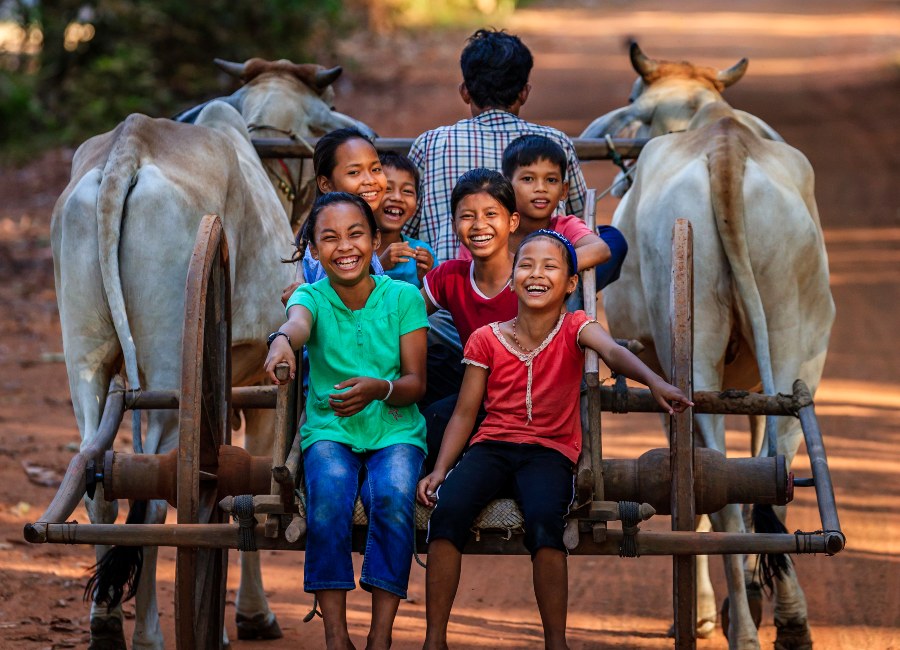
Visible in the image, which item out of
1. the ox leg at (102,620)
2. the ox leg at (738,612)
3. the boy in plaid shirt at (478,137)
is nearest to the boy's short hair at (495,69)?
the boy in plaid shirt at (478,137)

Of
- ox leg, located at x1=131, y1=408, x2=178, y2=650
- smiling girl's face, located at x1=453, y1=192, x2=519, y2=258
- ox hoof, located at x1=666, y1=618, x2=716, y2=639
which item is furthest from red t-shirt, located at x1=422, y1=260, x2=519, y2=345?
ox hoof, located at x1=666, y1=618, x2=716, y2=639

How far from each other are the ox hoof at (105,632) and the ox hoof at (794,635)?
2.61m

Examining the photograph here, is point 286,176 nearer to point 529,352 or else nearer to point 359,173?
point 359,173

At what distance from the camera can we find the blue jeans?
3.69m

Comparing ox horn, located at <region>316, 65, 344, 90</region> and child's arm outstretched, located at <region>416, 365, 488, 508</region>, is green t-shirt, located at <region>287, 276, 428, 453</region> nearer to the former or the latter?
child's arm outstretched, located at <region>416, 365, 488, 508</region>

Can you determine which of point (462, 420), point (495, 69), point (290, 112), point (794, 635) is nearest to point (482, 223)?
point (462, 420)

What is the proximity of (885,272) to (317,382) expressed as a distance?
30.2 feet

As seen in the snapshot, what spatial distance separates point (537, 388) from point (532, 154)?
0.99 m

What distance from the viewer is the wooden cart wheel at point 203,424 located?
3740 mm

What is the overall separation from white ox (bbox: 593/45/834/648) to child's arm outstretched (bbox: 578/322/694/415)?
132 cm

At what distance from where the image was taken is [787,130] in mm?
16953

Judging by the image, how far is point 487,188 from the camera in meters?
4.32

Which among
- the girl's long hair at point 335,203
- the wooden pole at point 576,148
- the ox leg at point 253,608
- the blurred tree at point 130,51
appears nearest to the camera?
the girl's long hair at point 335,203

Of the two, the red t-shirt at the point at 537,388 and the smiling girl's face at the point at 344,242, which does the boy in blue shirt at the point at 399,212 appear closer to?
the smiling girl's face at the point at 344,242
